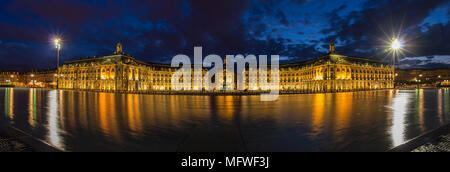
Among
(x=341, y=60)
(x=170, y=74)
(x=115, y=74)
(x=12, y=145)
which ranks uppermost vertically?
(x=341, y=60)

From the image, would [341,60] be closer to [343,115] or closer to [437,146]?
[343,115]

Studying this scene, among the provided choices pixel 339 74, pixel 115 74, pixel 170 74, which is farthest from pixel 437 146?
pixel 170 74

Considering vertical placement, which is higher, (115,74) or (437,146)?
(115,74)

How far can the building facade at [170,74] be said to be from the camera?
87.1 m

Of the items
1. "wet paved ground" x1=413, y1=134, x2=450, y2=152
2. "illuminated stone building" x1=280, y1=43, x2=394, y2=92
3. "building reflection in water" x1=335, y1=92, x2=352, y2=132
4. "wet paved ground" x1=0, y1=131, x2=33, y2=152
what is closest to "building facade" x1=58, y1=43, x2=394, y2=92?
"illuminated stone building" x1=280, y1=43, x2=394, y2=92

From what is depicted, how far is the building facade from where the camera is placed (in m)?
87.1

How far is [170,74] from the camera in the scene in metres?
111

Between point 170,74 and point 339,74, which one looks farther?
point 170,74

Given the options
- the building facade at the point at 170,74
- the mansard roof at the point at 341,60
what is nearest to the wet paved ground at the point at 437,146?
the building facade at the point at 170,74

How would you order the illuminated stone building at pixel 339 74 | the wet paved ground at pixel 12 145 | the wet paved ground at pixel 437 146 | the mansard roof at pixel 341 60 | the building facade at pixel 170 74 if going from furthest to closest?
1. the mansard roof at pixel 341 60
2. the illuminated stone building at pixel 339 74
3. the building facade at pixel 170 74
4. the wet paved ground at pixel 437 146
5. the wet paved ground at pixel 12 145

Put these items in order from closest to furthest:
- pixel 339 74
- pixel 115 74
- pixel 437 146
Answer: pixel 437 146 → pixel 115 74 → pixel 339 74

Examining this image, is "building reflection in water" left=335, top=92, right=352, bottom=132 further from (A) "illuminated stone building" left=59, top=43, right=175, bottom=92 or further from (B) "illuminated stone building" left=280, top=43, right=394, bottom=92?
(A) "illuminated stone building" left=59, top=43, right=175, bottom=92

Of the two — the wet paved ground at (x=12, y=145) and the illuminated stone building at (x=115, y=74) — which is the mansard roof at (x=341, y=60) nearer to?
the illuminated stone building at (x=115, y=74)
